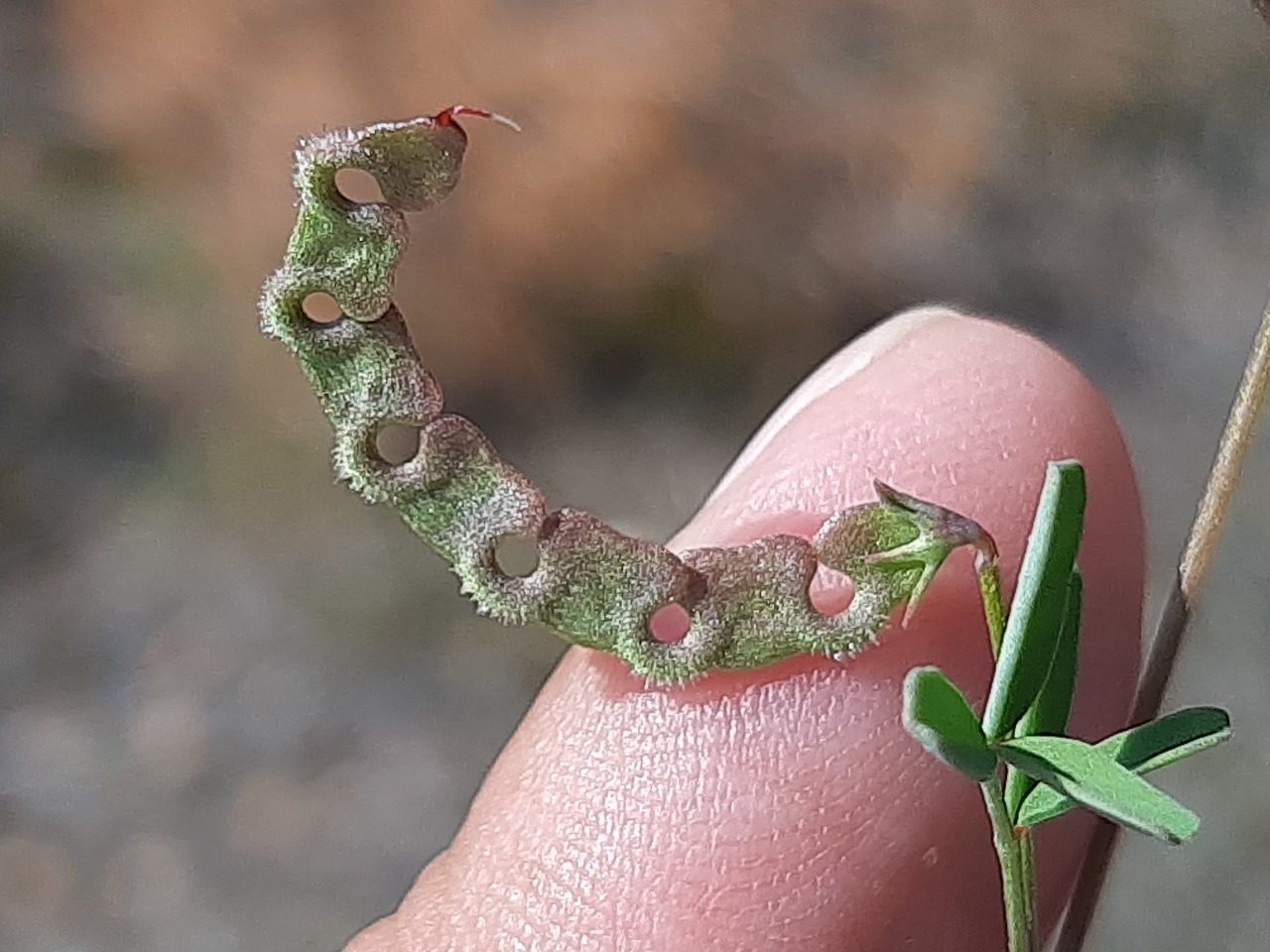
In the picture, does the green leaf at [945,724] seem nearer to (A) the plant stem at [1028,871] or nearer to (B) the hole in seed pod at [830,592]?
(A) the plant stem at [1028,871]

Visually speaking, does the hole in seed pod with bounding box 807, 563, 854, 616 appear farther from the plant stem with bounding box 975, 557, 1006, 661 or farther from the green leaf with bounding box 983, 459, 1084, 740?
the green leaf with bounding box 983, 459, 1084, 740

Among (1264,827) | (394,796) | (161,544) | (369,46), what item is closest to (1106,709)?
(1264,827)

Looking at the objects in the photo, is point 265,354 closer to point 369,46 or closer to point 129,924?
point 369,46

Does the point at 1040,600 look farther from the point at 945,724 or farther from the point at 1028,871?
the point at 1028,871

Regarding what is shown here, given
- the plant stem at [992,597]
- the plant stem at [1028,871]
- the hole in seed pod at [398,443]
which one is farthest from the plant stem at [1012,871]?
the hole in seed pod at [398,443]

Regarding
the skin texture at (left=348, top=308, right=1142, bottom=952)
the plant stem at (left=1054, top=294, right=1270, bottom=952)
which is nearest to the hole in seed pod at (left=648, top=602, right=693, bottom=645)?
the skin texture at (left=348, top=308, right=1142, bottom=952)

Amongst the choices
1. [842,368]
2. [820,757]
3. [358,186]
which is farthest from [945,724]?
[358,186]
